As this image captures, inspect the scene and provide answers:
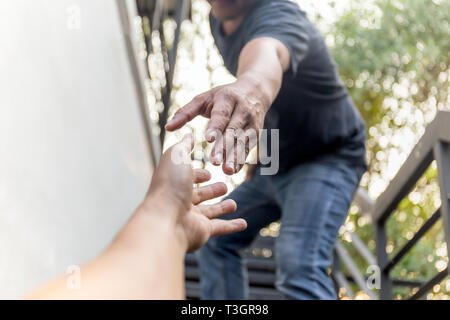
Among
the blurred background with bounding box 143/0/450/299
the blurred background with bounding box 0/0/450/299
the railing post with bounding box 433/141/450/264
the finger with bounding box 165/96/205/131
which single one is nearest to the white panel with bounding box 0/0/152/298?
A: the blurred background with bounding box 0/0/450/299

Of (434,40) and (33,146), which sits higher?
(33,146)

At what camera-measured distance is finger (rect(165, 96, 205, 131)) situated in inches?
28.7

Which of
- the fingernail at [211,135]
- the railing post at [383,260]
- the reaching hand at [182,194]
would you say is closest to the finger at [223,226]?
the reaching hand at [182,194]

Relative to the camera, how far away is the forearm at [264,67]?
0.85 m

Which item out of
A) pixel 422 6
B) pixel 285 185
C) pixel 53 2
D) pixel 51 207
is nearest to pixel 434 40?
pixel 422 6

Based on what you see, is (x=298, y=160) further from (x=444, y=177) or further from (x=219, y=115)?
(x=219, y=115)

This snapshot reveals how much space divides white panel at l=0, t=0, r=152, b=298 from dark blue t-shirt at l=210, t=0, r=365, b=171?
0.42 meters

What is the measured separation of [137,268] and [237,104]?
0.37 meters

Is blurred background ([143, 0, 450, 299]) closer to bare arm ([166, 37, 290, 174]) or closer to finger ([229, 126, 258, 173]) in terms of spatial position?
bare arm ([166, 37, 290, 174])

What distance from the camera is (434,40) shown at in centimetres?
412

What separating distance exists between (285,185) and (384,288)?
57cm

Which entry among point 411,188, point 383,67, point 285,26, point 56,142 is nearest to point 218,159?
point 285,26

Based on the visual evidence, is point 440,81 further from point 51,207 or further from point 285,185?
point 51,207

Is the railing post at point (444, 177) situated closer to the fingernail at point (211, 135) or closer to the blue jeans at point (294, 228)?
the blue jeans at point (294, 228)
